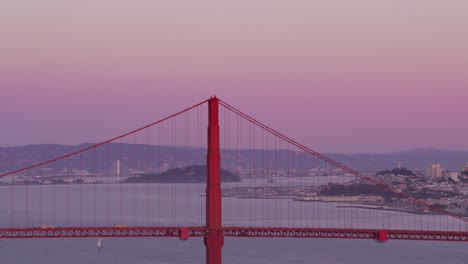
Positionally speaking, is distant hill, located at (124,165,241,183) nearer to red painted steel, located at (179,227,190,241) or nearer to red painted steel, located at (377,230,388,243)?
red painted steel, located at (377,230,388,243)

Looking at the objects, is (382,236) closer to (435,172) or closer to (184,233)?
(184,233)

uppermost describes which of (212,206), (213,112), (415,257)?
(213,112)

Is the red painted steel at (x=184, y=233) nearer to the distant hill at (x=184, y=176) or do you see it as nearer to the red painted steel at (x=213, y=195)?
the red painted steel at (x=213, y=195)

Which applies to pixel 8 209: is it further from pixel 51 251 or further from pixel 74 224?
pixel 51 251

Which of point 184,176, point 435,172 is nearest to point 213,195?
point 435,172

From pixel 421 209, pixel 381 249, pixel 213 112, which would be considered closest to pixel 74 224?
pixel 381 249

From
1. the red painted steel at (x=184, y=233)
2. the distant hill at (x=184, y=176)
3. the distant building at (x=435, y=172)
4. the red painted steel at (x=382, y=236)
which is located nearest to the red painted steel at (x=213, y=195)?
the red painted steel at (x=184, y=233)
